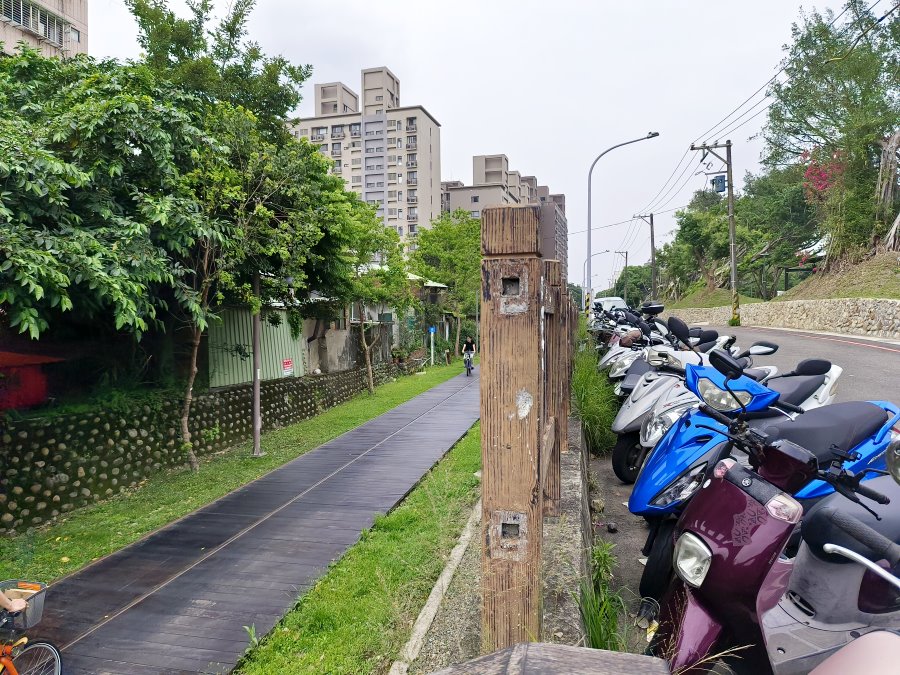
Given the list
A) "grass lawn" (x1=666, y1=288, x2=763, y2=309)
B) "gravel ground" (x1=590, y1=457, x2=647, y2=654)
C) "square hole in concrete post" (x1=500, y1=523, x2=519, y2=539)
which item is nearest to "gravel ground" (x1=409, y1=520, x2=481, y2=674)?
"square hole in concrete post" (x1=500, y1=523, x2=519, y2=539)

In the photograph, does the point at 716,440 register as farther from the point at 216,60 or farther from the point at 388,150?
the point at 388,150

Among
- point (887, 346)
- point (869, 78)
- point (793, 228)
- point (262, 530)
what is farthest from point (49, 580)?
point (793, 228)

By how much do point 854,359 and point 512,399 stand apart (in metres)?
12.7

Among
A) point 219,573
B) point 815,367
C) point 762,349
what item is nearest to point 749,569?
point 815,367

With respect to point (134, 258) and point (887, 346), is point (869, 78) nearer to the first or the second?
point (887, 346)

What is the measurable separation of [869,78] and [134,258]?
28.6m

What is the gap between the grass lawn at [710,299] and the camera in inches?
1490

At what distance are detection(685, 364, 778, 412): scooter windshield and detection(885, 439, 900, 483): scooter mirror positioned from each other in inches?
47.3

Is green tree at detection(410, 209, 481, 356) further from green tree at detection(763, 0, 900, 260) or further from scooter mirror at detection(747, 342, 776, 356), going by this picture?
scooter mirror at detection(747, 342, 776, 356)

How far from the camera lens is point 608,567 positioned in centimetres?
350

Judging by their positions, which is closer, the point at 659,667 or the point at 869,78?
the point at 659,667

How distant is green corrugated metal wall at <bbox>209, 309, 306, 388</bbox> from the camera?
9273 millimetres

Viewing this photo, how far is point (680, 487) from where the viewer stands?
3.08 meters

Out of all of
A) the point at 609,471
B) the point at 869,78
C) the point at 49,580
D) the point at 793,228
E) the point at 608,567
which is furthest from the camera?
the point at 793,228
